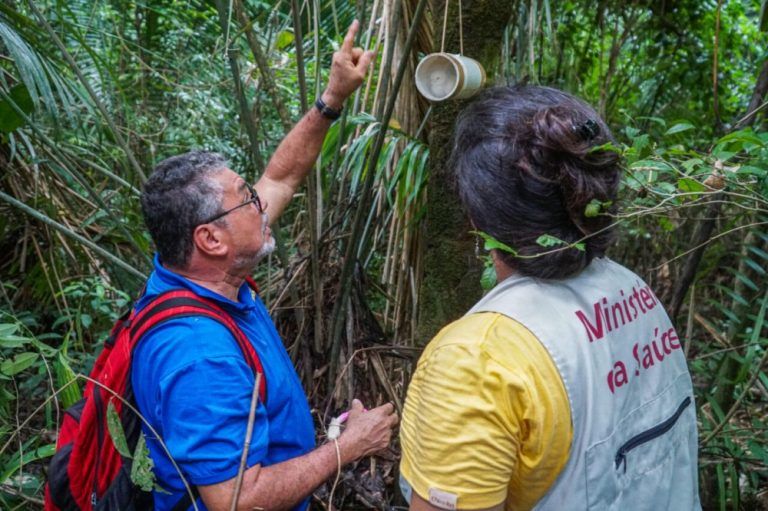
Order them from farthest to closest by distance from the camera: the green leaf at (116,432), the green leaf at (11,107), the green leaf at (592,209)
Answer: the green leaf at (11,107) → the green leaf at (116,432) → the green leaf at (592,209)

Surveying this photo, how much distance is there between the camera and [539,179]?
3.43ft

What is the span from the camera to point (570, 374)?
3.21ft

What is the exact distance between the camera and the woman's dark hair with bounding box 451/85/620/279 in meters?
1.05

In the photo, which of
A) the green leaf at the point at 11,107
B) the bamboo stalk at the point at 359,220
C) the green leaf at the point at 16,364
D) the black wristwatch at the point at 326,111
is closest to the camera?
the green leaf at the point at 16,364

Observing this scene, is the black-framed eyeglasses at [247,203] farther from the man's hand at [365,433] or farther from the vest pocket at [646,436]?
the vest pocket at [646,436]

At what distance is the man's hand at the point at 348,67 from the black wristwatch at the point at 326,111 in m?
0.04

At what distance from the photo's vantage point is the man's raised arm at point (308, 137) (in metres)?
1.87

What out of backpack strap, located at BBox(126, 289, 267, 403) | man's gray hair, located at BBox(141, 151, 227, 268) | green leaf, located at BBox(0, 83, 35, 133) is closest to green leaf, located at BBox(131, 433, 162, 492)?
backpack strap, located at BBox(126, 289, 267, 403)

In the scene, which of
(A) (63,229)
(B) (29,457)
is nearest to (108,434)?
(B) (29,457)

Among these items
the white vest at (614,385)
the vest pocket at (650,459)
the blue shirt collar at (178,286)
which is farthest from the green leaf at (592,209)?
the blue shirt collar at (178,286)

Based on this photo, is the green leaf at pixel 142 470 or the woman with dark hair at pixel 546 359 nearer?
the woman with dark hair at pixel 546 359

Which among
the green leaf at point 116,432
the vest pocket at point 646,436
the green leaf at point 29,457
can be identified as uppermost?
the green leaf at point 116,432

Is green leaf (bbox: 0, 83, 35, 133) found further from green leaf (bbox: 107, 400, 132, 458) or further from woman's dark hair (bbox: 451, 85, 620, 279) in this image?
woman's dark hair (bbox: 451, 85, 620, 279)

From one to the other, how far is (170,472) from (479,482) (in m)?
0.78
